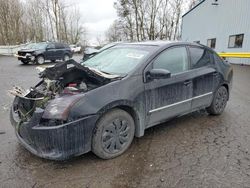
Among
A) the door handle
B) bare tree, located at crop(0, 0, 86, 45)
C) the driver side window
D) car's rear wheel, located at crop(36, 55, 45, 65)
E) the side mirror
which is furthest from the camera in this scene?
bare tree, located at crop(0, 0, 86, 45)

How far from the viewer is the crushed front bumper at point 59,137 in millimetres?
2545

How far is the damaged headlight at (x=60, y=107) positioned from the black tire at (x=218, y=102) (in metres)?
3.06

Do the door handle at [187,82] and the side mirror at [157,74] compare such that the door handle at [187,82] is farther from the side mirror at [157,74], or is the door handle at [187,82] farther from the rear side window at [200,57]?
the side mirror at [157,74]

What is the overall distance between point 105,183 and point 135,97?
3.93ft

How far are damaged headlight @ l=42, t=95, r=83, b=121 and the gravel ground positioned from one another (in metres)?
0.75

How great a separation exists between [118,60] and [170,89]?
988mm

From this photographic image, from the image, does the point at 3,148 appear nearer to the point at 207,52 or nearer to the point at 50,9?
the point at 207,52

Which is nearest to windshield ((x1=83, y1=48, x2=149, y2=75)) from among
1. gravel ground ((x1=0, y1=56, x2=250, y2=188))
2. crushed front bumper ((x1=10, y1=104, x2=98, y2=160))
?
crushed front bumper ((x1=10, y1=104, x2=98, y2=160))

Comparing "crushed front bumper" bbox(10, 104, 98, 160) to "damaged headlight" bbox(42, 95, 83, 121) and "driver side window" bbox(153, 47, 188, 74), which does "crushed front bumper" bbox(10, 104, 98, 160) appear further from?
"driver side window" bbox(153, 47, 188, 74)

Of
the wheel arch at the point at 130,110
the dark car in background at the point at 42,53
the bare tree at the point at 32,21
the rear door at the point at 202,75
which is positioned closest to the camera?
the wheel arch at the point at 130,110

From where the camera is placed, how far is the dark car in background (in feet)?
51.8

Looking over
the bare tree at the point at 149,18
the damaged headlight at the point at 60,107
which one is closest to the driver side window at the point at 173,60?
the damaged headlight at the point at 60,107

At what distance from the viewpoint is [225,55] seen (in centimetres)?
1541

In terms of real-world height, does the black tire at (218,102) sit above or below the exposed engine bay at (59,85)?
below
